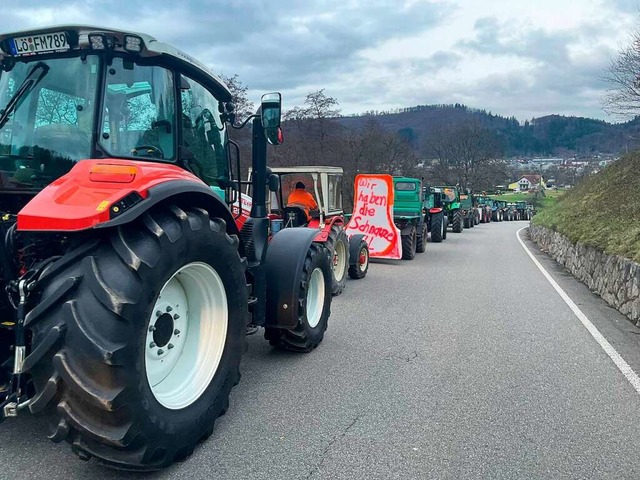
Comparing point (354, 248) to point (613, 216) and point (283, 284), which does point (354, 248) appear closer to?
point (613, 216)

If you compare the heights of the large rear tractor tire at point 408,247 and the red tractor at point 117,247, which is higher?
the red tractor at point 117,247

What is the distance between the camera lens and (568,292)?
10203 millimetres

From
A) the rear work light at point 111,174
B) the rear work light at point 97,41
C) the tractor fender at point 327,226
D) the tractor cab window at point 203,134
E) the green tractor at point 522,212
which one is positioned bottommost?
the green tractor at point 522,212

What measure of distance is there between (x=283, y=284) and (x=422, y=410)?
1.60 m

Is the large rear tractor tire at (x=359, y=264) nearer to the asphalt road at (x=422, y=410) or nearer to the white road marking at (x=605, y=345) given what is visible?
the asphalt road at (x=422, y=410)

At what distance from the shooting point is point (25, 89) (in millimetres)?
3600

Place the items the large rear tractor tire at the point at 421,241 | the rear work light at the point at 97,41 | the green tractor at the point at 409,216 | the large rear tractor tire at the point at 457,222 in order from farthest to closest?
the large rear tractor tire at the point at 457,222, the large rear tractor tire at the point at 421,241, the green tractor at the point at 409,216, the rear work light at the point at 97,41

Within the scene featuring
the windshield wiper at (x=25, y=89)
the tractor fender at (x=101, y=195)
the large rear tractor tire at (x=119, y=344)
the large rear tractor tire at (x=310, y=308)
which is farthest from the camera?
the large rear tractor tire at (x=310, y=308)

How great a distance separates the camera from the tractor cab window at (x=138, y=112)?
11.4 feet

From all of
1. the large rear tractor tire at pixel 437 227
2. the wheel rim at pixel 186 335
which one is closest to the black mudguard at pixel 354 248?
the wheel rim at pixel 186 335

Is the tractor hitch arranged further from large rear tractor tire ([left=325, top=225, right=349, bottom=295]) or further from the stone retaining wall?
the stone retaining wall

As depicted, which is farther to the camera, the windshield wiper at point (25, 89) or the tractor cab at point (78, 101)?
the windshield wiper at point (25, 89)

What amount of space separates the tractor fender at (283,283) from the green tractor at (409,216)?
33.1 feet

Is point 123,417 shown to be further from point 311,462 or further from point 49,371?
point 311,462
